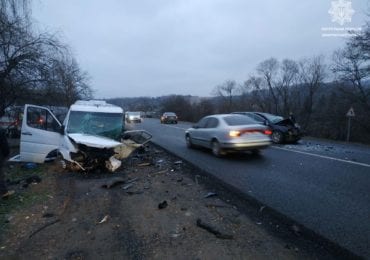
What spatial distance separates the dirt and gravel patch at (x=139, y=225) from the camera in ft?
14.4

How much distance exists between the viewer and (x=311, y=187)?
7.55 metres

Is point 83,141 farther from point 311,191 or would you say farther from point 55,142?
point 311,191

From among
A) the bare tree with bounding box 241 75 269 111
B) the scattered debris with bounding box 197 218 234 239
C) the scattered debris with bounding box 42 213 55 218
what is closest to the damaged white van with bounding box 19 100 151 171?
the scattered debris with bounding box 42 213 55 218

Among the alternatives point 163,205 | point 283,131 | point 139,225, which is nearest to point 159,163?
point 163,205

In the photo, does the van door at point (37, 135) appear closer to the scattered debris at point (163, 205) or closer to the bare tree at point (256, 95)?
the scattered debris at point (163, 205)

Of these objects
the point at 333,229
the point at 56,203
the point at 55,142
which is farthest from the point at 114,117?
the point at 333,229

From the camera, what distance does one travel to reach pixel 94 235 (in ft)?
16.6

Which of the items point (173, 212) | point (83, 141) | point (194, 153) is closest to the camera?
point (173, 212)

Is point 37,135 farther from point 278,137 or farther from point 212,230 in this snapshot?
point 278,137

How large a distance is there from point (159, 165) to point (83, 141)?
306cm

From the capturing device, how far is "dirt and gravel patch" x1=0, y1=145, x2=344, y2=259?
4398 mm

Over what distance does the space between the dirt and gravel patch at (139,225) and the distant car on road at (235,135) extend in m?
3.57

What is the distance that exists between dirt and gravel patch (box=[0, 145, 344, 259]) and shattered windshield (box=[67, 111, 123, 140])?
2617 millimetres

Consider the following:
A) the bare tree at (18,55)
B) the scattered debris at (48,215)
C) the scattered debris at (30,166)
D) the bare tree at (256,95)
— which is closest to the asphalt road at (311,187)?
the scattered debris at (48,215)
